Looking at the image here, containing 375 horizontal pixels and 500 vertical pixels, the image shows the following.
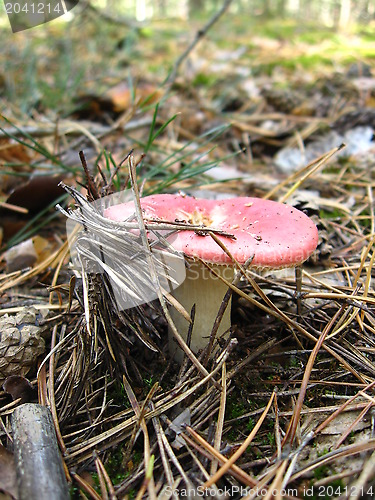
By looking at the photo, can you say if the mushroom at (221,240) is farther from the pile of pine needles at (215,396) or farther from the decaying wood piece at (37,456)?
the decaying wood piece at (37,456)

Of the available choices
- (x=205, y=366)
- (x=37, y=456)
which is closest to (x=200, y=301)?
(x=205, y=366)

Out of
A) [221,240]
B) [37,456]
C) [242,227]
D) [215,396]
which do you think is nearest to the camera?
[37,456]

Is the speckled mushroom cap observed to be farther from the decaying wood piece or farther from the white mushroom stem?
the decaying wood piece

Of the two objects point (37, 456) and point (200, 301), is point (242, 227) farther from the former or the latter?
point (37, 456)

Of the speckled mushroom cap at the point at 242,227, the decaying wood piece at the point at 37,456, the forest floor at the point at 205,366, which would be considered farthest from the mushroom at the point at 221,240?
the decaying wood piece at the point at 37,456

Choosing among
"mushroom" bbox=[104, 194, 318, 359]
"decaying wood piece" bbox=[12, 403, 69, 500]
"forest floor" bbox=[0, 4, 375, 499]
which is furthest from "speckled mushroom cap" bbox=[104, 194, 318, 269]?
"decaying wood piece" bbox=[12, 403, 69, 500]
